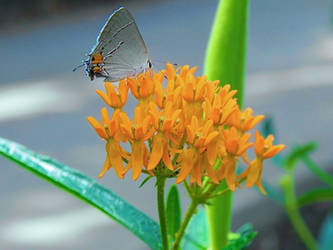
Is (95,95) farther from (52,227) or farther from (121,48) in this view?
(121,48)

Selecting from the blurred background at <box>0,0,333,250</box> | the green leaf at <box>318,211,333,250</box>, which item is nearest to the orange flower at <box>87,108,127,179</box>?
the green leaf at <box>318,211,333,250</box>

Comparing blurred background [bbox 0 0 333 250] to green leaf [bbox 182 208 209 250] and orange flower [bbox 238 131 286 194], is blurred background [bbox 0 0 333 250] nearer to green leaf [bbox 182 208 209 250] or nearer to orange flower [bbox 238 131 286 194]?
green leaf [bbox 182 208 209 250]

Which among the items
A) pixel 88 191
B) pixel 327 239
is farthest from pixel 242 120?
pixel 327 239

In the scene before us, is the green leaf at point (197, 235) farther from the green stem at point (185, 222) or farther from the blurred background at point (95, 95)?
the blurred background at point (95, 95)

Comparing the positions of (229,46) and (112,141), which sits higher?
(229,46)

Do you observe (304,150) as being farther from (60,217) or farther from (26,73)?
(26,73)

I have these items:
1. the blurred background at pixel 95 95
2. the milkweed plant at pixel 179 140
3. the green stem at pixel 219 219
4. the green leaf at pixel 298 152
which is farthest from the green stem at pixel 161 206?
the blurred background at pixel 95 95
